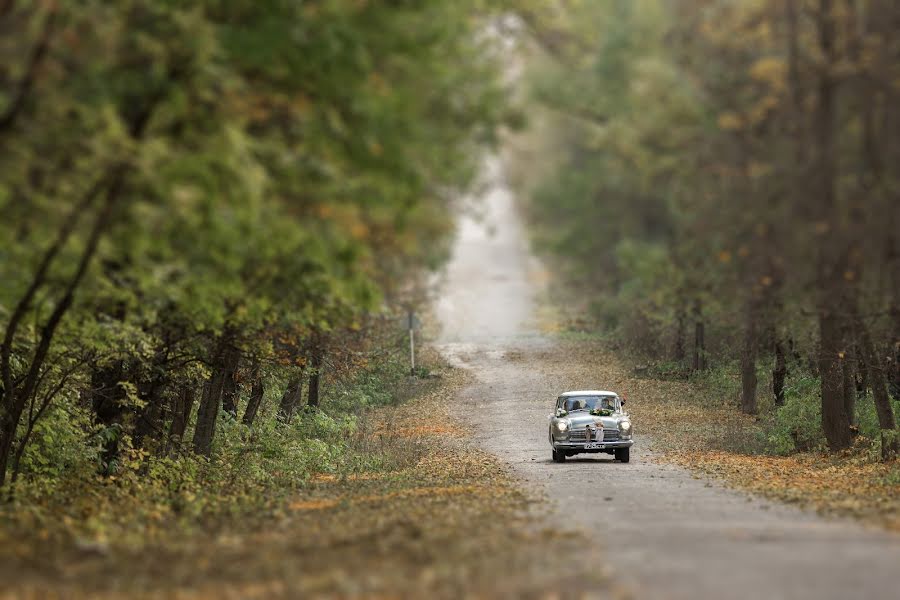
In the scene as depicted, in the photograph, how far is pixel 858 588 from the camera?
868 cm

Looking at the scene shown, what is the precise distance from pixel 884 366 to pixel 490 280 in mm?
63810

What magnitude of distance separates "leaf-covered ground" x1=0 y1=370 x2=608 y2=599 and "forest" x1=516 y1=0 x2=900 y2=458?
395cm

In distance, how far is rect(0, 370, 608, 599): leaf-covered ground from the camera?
29.7 feet

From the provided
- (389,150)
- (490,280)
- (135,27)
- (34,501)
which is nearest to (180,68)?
(135,27)

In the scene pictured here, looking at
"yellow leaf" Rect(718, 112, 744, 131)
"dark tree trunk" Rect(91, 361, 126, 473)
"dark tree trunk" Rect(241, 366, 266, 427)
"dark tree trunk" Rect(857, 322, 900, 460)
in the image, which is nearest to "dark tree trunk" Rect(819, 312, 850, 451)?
"dark tree trunk" Rect(857, 322, 900, 460)

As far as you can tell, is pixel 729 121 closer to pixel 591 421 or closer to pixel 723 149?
pixel 723 149

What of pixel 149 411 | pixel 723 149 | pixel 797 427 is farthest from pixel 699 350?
pixel 723 149

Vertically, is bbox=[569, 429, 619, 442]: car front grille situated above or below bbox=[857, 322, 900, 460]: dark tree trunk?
below

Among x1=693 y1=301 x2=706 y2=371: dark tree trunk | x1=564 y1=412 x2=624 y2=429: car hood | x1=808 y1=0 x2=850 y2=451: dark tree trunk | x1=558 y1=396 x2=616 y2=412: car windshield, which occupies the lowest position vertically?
x1=564 y1=412 x2=624 y2=429: car hood

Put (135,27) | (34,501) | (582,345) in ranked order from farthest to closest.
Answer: (582,345)
(34,501)
(135,27)

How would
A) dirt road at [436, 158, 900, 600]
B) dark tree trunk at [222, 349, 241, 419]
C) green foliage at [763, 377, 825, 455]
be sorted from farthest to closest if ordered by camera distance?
1. green foliage at [763, 377, 825, 455]
2. dark tree trunk at [222, 349, 241, 419]
3. dirt road at [436, 158, 900, 600]

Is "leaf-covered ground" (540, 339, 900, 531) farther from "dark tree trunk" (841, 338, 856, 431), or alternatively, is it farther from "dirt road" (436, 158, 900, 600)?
"dark tree trunk" (841, 338, 856, 431)

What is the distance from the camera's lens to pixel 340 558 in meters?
10.7

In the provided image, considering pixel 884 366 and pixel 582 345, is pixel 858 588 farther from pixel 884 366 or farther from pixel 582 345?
pixel 582 345
